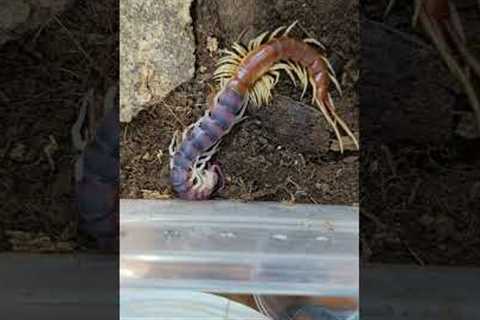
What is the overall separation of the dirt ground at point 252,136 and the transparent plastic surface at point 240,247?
0.06 metres

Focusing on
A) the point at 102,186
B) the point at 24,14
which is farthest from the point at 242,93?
the point at 24,14

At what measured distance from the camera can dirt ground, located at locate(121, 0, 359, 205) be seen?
11.1 feet

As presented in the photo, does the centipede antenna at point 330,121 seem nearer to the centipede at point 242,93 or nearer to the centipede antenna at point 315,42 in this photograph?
the centipede at point 242,93

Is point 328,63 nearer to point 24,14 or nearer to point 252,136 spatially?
point 252,136

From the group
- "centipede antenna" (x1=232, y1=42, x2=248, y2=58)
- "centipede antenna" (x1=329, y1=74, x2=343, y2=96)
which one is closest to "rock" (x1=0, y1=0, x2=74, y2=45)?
"centipede antenna" (x1=232, y1=42, x2=248, y2=58)

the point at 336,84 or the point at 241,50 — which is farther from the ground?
the point at 241,50

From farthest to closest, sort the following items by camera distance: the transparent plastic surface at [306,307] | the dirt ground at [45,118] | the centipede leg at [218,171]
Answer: the dirt ground at [45,118] < the centipede leg at [218,171] < the transparent plastic surface at [306,307]

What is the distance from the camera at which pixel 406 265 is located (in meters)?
3.56

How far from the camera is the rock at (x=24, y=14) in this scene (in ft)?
11.9

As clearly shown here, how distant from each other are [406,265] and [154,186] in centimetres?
105

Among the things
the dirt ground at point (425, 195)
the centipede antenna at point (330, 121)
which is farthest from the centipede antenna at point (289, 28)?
the dirt ground at point (425, 195)

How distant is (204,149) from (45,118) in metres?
→ 0.73

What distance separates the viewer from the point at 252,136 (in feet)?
11.3

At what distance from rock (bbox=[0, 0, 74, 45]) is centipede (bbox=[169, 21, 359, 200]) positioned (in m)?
0.76
